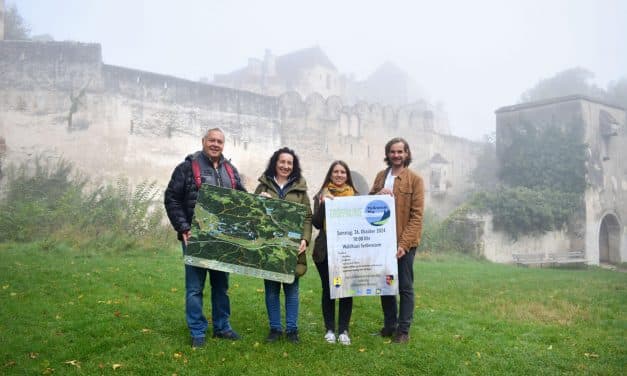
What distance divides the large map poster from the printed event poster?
430mm

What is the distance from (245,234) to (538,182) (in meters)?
24.1

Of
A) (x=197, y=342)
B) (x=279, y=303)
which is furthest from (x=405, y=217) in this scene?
(x=197, y=342)

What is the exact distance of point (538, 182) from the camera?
2566 cm

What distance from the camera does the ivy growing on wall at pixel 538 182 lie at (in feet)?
74.2

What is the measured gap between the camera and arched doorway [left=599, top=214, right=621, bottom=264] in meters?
27.9

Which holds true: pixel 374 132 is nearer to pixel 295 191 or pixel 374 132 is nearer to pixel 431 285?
pixel 431 285

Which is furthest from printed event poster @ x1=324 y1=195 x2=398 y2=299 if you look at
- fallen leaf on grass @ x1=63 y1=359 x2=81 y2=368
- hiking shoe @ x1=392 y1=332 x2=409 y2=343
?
fallen leaf on grass @ x1=63 y1=359 x2=81 y2=368

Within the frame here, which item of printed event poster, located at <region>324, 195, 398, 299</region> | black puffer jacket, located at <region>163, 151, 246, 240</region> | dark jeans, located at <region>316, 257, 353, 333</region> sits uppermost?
black puffer jacket, located at <region>163, 151, 246, 240</region>

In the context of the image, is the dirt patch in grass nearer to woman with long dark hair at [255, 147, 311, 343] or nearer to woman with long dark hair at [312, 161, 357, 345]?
woman with long dark hair at [312, 161, 357, 345]

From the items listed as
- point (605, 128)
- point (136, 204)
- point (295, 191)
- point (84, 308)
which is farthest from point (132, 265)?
point (605, 128)

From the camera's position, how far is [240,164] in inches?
890

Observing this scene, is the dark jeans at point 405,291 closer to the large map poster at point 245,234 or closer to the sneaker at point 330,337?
the sneaker at point 330,337

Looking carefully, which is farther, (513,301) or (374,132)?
(374,132)

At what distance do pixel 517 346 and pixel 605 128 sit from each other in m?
26.0
